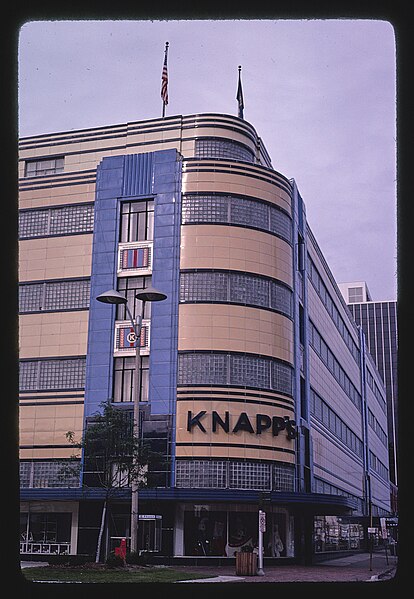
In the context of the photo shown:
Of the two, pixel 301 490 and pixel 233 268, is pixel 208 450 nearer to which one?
pixel 301 490

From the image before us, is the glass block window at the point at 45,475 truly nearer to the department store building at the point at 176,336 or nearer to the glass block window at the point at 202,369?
the department store building at the point at 176,336

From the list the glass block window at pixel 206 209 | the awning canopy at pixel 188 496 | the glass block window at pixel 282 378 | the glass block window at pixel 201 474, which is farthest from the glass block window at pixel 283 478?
the glass block window at pixel 206 209

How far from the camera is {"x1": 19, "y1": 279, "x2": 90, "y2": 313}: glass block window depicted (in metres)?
36.9

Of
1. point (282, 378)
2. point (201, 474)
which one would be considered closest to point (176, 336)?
point (282, 378)

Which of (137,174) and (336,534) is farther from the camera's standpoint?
(336,534)

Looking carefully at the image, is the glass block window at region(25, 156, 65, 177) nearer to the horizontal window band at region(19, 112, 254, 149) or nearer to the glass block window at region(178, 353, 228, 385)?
the horizontal window band at region(19, 112, 254, 149)

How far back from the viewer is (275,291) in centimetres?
3653

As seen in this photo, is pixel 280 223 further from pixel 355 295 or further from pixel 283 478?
pixel 355 295

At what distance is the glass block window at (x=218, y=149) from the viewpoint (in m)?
38.2

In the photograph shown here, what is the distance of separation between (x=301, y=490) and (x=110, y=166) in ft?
56.5

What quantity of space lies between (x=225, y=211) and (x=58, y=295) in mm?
8536

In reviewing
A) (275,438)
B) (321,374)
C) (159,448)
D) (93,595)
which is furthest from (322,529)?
(93,595)

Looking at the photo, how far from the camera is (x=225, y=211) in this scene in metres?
36.1

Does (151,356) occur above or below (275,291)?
below
